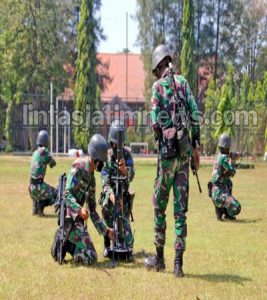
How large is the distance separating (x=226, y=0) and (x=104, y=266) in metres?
49.3

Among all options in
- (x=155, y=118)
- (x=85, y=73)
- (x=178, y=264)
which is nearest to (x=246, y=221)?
(x=178, y=264)

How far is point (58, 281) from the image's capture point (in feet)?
20.4

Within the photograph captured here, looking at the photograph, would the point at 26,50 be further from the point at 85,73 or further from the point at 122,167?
the point at 122,167

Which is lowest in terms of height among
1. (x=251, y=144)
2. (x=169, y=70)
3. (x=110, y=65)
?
(x=251, y=144)

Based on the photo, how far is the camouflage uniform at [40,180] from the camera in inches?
471

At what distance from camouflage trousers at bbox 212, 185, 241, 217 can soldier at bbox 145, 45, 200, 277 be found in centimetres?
502

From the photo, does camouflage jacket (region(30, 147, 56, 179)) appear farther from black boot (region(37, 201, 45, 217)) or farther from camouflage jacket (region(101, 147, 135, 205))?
camouflage jacket (region(101, 147, 135, 205))

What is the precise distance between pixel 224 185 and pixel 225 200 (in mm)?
362

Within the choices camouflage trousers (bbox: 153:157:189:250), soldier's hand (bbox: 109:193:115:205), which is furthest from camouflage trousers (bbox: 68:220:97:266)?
camouflage trousers (bbox: 153:157:189:250)

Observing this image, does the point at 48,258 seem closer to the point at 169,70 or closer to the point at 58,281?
the point at 58,281

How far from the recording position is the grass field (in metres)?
5.79

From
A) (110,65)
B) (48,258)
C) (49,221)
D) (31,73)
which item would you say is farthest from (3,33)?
(48,258)

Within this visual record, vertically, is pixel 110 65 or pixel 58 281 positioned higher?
pixel 110 65

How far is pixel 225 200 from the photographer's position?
11.3 metres
